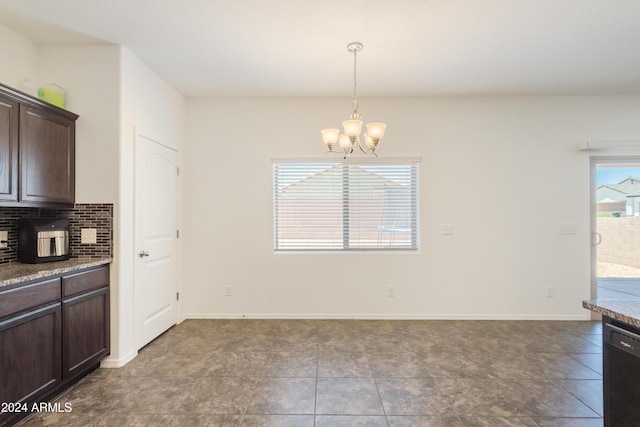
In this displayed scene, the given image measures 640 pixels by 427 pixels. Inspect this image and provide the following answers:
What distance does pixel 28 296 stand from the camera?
1.91 m

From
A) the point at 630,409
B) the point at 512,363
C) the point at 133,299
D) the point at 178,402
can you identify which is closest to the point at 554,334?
the point at 512,363

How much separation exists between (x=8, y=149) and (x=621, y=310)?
12.4ft

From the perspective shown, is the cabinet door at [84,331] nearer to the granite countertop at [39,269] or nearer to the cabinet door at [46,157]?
the granite countertop at [39,269]

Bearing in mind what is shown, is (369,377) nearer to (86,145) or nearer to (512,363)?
(512,363)

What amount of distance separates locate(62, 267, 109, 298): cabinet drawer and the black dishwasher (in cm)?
335

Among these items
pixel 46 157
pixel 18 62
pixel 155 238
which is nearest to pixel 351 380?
pixel 155 238

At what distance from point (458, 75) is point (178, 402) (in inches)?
155

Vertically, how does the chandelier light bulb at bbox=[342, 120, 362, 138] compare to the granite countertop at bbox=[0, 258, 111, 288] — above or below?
above

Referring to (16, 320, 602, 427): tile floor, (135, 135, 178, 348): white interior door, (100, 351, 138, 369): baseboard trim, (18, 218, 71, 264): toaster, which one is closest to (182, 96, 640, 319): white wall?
(135, 135, 178, 348): white interior door

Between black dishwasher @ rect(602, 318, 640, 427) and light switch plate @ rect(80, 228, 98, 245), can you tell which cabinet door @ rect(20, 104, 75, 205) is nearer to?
light switch plate @ rect(80, 228, 98, 245)

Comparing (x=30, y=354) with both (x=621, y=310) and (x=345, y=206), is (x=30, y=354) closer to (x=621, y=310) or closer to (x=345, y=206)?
(x=345, y=206)

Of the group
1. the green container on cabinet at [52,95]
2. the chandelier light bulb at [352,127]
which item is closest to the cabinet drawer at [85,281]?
the green container on cabinet at [52,95]

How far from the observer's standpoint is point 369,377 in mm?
2455

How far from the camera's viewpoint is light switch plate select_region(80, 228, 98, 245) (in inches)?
102
